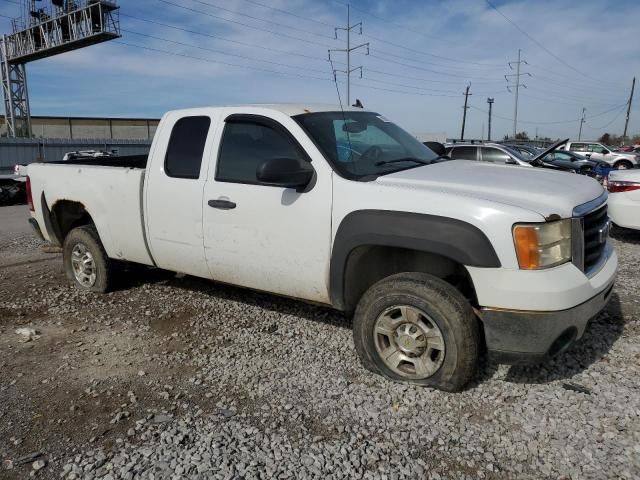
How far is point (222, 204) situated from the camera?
4.14 metres

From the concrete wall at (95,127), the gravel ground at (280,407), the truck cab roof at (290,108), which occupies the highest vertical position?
the concrete wall at (95,127)

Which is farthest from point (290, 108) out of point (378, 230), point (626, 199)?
point (626, 199)

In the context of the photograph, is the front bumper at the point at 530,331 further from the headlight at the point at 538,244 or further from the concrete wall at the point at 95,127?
the concrete wall at the point at 95,127

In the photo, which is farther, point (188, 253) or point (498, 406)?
point (188, 253)

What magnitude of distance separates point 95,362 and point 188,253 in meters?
1.13

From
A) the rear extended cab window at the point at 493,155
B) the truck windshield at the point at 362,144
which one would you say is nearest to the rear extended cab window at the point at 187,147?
the truck windshield at the point at 362,144

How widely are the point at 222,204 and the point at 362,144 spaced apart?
1206mm

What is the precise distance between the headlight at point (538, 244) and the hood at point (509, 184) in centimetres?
9

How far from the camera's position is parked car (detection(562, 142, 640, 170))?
2673 cm

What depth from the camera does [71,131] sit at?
2004 inches

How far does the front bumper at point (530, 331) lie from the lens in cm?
296

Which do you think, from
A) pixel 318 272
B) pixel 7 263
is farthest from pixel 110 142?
pixel 318 272

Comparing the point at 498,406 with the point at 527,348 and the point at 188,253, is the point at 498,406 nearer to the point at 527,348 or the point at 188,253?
the point at 527,348

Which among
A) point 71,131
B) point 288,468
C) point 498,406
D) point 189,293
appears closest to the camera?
point 288,468
